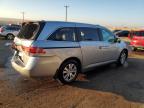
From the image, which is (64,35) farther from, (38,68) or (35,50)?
(38,68)

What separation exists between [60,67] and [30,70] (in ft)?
2.97

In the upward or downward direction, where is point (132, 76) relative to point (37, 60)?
downward

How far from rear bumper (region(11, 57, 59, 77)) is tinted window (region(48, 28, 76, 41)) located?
26.6 inches

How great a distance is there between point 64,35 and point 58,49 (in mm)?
536

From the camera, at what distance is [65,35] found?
641cm

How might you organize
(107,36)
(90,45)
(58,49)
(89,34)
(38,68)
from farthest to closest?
(107,36)
(89,34)
(90,45)
(58,49)
(38,68)

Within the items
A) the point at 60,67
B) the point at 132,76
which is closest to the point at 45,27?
the point at 60,67

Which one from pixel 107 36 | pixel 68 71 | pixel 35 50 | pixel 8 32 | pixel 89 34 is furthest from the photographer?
pixel 8 32

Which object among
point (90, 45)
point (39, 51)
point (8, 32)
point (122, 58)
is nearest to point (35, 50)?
point (39, 51)

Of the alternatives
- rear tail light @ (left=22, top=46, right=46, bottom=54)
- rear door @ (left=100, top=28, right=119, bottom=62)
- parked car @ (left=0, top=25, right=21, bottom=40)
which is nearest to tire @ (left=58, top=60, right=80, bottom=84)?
rear tail light @ (left=22, top=46, right=46, bottom=54)

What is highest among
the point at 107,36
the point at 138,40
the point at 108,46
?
the point at 107,36

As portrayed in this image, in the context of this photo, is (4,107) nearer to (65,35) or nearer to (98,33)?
(65,35)

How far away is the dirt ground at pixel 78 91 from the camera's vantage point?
16.6 feet

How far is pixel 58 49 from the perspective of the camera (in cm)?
606
